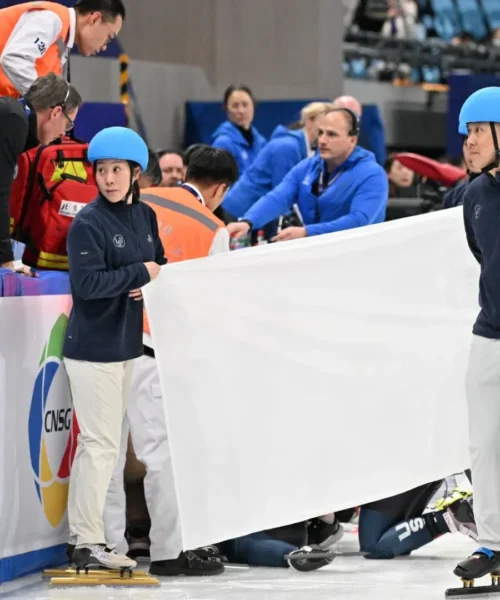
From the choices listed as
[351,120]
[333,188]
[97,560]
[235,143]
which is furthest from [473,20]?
[97,560]

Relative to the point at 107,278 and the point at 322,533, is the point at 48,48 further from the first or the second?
the point at 322,533

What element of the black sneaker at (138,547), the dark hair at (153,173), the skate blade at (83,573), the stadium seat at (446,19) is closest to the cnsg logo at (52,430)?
the skate blade at (83,573)

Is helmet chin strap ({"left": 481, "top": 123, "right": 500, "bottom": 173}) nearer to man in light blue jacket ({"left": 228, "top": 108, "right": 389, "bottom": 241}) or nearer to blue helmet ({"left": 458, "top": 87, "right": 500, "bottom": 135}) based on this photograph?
blue helmet ({"left": 458, "top": 87, "right": 500, "bottom": 135})

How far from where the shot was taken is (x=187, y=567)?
515 cm

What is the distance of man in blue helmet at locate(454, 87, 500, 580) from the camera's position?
15.4 ft

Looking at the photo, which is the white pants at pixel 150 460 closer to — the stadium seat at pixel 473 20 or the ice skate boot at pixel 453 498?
the ice skate boot at pixel 453 498

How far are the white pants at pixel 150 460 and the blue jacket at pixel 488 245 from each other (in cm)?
131

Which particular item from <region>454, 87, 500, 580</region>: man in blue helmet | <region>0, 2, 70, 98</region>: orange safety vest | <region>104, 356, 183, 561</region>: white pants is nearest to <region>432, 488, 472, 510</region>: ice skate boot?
<region>454, 87, 500, 580</region>: man in blue helmet

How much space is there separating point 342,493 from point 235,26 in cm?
954

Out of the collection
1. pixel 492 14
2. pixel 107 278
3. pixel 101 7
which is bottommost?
pixel 107 278

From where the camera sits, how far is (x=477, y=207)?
15.5ft

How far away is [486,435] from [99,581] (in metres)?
1.48

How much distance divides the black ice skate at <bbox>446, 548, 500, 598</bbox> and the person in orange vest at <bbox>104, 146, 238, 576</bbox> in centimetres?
98

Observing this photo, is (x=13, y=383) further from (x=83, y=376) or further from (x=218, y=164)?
(x=218, y=164)
